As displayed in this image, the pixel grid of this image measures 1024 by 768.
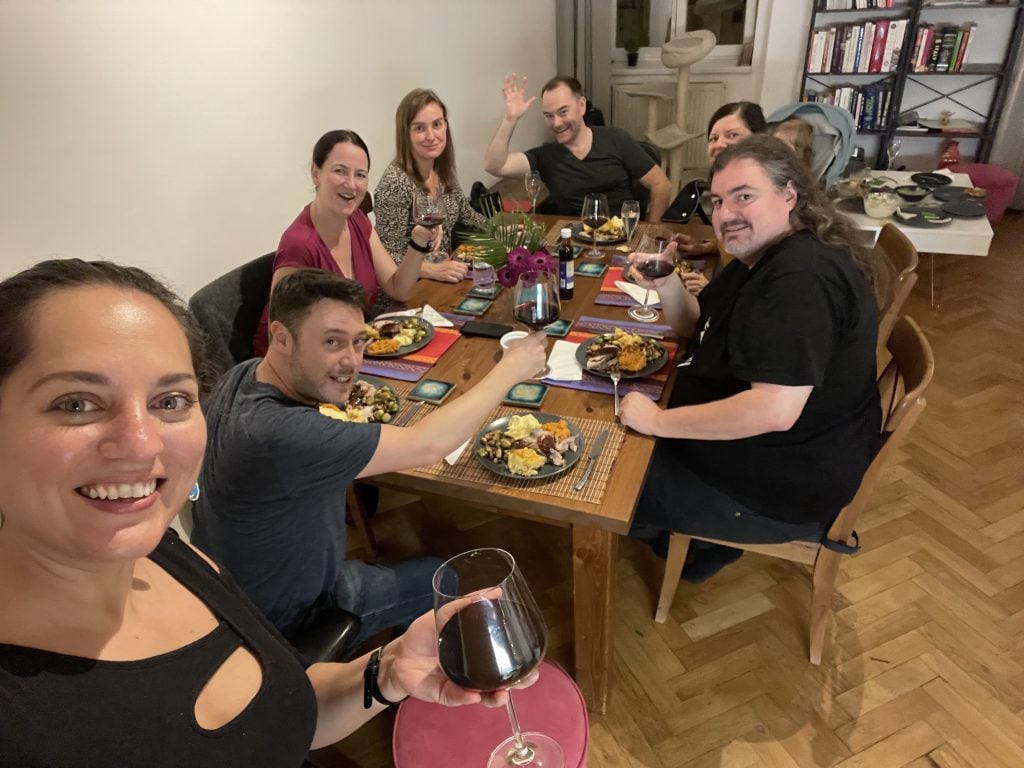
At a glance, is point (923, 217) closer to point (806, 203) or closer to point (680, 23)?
point (806, 203)

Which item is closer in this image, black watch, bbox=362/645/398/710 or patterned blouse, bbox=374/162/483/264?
black watch, bbox=362/645/398/710

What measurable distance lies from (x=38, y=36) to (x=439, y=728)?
199 centimetres

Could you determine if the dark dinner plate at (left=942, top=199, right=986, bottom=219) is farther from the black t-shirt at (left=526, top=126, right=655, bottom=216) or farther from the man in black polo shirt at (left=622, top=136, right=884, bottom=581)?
the man in black polo shirt at (left=622, top=136, right=884, bottom=581)

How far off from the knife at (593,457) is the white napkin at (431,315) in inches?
27.9

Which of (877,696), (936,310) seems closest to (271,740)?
(877,696)

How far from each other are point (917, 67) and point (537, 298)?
436 cm

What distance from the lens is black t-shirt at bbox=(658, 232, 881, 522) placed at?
134 cm

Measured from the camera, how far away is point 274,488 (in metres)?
1.16

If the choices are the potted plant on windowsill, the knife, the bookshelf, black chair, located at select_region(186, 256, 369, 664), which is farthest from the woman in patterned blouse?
the bookshelf

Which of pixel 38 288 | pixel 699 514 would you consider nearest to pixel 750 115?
pixel 699 514

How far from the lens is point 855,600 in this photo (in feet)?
6.50

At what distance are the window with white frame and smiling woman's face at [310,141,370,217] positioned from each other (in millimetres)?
3905

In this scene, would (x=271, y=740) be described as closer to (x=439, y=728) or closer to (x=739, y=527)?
(x=439, y=728)

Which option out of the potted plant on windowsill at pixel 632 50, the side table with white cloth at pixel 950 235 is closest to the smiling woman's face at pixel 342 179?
the side table with white cloth at pixel 950 235
